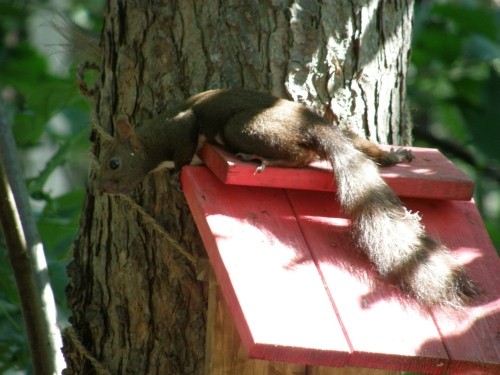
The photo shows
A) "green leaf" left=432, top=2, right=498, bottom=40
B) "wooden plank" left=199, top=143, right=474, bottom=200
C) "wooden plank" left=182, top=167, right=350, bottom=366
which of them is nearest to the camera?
"wooden plank" left=182, top=167, right=350, bottom=366

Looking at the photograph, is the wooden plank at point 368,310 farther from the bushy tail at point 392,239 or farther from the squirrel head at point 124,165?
the squirrel head at point 124,165

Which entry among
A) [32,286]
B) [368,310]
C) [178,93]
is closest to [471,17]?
[178,93]

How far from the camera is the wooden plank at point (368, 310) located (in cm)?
205

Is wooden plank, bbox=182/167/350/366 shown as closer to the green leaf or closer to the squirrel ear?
the squirrel ear

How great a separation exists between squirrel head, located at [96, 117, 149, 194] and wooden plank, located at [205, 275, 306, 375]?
52cm

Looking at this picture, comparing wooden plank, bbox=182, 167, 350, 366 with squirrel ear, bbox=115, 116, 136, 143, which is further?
squirrel ear, bbox=115, 116, 136, 143

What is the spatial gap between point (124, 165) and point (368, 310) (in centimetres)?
105

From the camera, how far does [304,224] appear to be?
2.46 meters

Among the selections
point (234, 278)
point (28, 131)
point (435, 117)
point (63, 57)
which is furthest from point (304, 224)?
point (435, 117)

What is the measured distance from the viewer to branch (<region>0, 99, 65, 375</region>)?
2.91 meters

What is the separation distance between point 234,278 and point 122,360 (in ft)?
3.18

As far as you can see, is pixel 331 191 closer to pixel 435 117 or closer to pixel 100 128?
pixel 100 128

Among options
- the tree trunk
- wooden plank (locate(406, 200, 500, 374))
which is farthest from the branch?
wooden plank (locate(406, 200, 500, 374))

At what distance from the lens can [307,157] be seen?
8.66 ft
